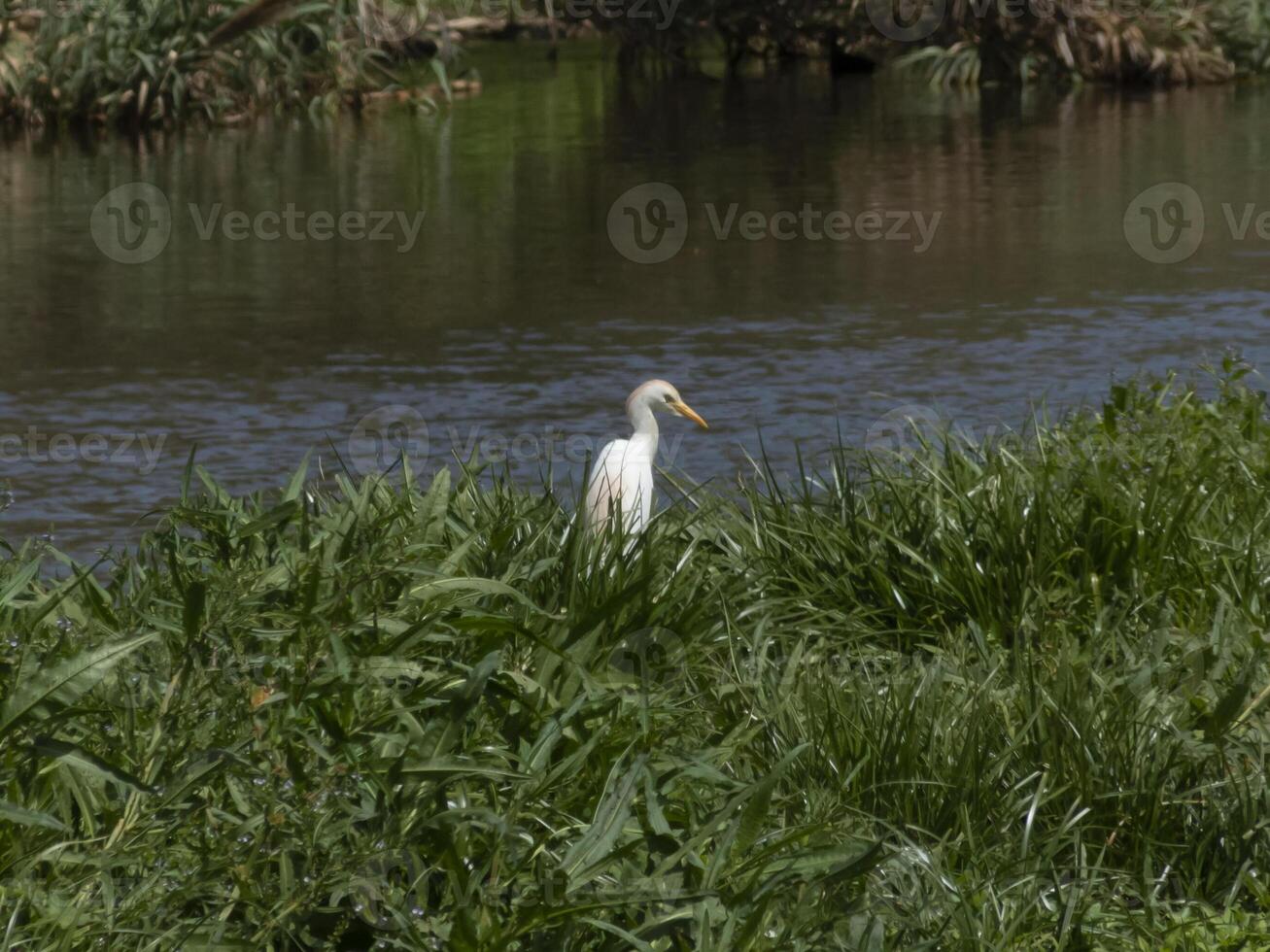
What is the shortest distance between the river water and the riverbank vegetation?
2.53ft

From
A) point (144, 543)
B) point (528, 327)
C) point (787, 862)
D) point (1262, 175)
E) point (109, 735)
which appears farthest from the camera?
point (1262, 175)

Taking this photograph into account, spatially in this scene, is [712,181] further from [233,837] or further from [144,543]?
[233,837]

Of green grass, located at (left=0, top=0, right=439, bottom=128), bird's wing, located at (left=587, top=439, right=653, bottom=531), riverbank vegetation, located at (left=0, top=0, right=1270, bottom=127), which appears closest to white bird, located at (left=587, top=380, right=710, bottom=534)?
bird's wing, located at (left=587, top=439, right=653, bottom=531)

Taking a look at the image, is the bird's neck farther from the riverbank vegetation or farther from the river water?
the riverbank vegetation

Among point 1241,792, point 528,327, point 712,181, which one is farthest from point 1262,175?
point 1241,792

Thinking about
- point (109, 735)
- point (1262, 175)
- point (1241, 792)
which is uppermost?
point (1262, 175)

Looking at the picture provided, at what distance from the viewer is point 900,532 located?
200 inches

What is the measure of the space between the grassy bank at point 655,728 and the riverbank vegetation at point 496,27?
34.8 ft

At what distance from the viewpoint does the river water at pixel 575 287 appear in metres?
8.64

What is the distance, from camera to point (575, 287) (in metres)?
12.1

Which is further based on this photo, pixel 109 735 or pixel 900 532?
pixel 900 532

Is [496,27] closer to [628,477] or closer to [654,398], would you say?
[654,398]

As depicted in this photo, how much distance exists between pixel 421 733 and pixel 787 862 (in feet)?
2.15

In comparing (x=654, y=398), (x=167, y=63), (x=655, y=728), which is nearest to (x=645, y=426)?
(x=654, y=398)
